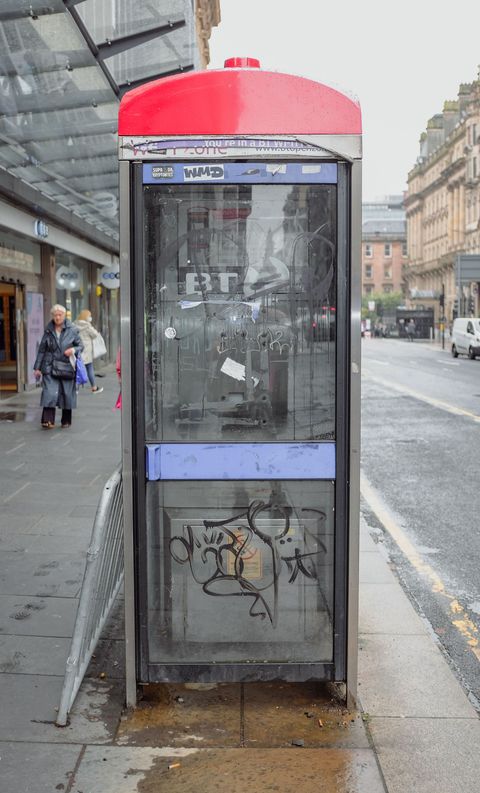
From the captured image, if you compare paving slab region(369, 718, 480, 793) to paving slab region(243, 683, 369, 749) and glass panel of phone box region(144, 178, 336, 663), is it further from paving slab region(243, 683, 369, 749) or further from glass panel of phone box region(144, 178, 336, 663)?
glass panel of phone box region(144, 178, 336, 663)

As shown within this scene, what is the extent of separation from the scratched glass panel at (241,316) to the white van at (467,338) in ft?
125

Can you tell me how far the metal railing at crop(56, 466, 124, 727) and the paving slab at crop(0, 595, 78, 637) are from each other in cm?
34

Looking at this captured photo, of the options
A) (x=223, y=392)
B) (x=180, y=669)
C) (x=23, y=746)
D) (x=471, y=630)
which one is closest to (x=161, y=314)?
(x=223, y=392)

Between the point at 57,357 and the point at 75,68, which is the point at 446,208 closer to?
the point at 57,357

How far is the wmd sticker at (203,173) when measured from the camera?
12.2 feet

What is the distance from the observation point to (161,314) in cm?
382

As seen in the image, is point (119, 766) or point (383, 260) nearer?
point (119, 766)

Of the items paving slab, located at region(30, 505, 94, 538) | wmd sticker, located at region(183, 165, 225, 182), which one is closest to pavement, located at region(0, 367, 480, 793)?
paving slab, located at region(30, 505, 94, 538)

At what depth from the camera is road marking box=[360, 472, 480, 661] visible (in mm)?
5164

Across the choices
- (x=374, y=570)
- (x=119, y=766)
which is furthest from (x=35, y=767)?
(x=374, y=570)

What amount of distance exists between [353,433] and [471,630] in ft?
6.81

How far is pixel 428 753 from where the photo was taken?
11.6 ft

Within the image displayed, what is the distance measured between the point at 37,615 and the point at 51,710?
1.21 metres

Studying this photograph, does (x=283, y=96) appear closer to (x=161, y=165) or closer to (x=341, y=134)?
(x=341, y=134)
